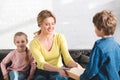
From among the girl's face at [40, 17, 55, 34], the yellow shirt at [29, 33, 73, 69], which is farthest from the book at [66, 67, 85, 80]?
the girl's face at [40, 17, 55, 34]

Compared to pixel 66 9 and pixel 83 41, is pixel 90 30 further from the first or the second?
pixel 66 9

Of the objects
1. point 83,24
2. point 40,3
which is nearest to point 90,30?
point 83,24

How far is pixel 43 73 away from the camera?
2.46m

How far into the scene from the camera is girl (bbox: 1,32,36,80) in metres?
2.70

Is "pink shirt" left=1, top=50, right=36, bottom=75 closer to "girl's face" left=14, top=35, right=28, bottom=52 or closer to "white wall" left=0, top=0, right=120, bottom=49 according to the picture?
"girl's face" left=14, top=35, right=28, bottom=52

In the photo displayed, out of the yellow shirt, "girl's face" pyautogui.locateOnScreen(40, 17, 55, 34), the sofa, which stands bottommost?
the sofa

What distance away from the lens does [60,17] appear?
3.28m

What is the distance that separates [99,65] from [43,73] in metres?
0.75

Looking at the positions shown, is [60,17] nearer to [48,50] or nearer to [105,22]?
[48,50]

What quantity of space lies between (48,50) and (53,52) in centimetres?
5

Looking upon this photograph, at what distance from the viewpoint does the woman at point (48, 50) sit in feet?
7.84

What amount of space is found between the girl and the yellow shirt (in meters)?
0.26

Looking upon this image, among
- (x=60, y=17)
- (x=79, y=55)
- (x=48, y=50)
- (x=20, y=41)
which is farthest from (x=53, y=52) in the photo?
(x=60, y=17)

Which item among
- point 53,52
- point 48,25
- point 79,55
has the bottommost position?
point 79,55
